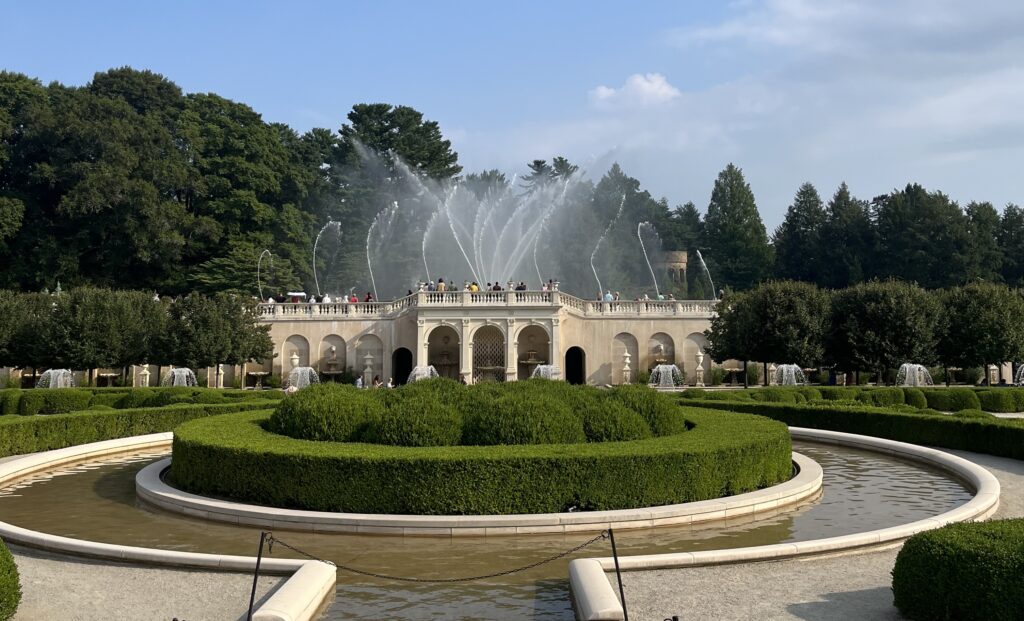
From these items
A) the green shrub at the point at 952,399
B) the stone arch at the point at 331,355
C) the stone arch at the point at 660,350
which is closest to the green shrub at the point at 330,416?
the green shrub at the point at 952,399

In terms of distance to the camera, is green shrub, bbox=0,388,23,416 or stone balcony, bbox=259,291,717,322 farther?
stone balcony, bbox=259,291,717,322

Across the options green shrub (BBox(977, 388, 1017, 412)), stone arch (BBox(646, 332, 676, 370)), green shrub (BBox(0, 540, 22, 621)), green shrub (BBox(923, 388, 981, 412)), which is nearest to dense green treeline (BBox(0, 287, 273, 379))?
stone arch (BBox(646, 332, 676, 370))

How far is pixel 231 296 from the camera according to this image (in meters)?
50.4

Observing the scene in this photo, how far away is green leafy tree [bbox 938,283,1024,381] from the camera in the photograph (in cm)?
4675

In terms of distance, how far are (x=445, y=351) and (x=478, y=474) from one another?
4412cm

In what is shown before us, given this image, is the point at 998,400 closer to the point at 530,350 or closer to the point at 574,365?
the point at 574,365

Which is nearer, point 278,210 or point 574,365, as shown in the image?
point 574,365

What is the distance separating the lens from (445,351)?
190 feet

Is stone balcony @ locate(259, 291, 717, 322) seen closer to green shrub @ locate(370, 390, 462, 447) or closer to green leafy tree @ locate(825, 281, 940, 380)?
green leafy tree @ locate(825, 281, 940, 380)

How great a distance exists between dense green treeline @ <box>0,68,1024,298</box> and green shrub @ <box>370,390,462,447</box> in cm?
5367

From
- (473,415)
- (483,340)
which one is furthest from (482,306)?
(473,415)

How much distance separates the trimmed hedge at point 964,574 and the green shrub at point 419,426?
29.1ft

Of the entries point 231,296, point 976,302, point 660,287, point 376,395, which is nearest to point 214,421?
point 376,395

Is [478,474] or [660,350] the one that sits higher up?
[660,350]
